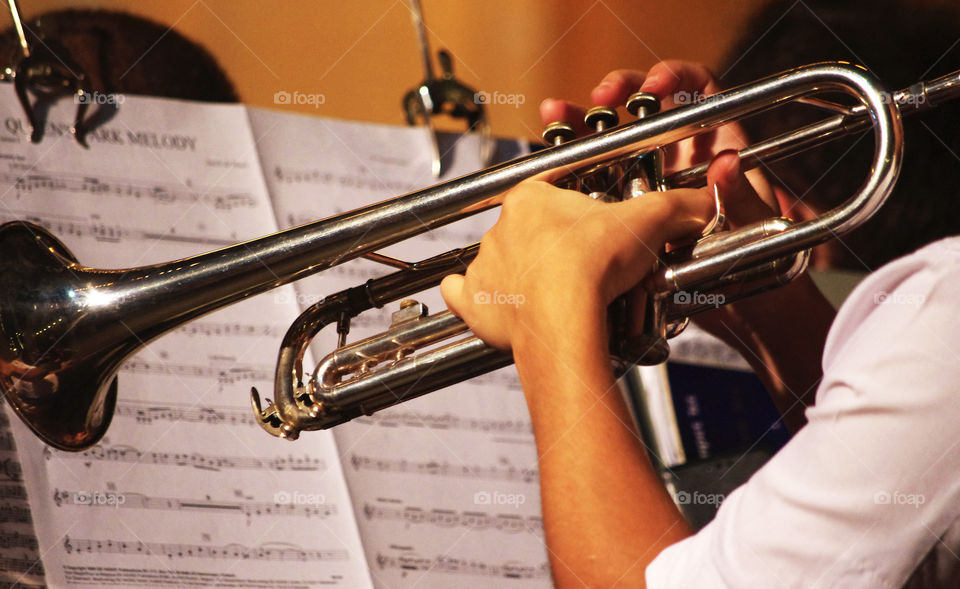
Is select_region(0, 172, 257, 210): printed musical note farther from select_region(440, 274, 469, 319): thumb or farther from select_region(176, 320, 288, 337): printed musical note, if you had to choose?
select_region(440, 274, 469, 319): thumb

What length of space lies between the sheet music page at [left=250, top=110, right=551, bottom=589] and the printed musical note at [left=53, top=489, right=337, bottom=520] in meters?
0.07

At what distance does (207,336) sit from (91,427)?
250 mm

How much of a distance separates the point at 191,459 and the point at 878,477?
92 centimetres

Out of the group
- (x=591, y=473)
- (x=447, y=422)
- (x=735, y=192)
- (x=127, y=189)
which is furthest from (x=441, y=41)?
(x=591, y=473)

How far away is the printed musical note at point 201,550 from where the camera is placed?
42.4 inches

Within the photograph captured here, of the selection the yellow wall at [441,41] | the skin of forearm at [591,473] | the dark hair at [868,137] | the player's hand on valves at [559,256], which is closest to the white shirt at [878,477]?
the skin of forearm at [591,473]

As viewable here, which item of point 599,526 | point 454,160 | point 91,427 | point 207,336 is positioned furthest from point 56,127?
point 599,526

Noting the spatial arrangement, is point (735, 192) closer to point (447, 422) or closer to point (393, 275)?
point (393, 275)

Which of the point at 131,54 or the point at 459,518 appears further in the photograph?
the point at 131,54

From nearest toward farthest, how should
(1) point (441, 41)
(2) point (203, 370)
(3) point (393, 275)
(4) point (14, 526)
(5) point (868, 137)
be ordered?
(3) point (393, 275)
(4) point (14, 526)
(2) point (203, 370)
(5) point (868, 137)
(1) point (441, 41)

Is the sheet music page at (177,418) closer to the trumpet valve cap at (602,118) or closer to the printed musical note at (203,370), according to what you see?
the printed musical note at (203,370)

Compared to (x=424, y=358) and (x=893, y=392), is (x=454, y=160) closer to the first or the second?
(x=424, y=358)

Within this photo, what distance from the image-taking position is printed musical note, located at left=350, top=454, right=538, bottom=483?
1183 millimetres

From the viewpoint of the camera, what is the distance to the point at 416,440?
121cm
